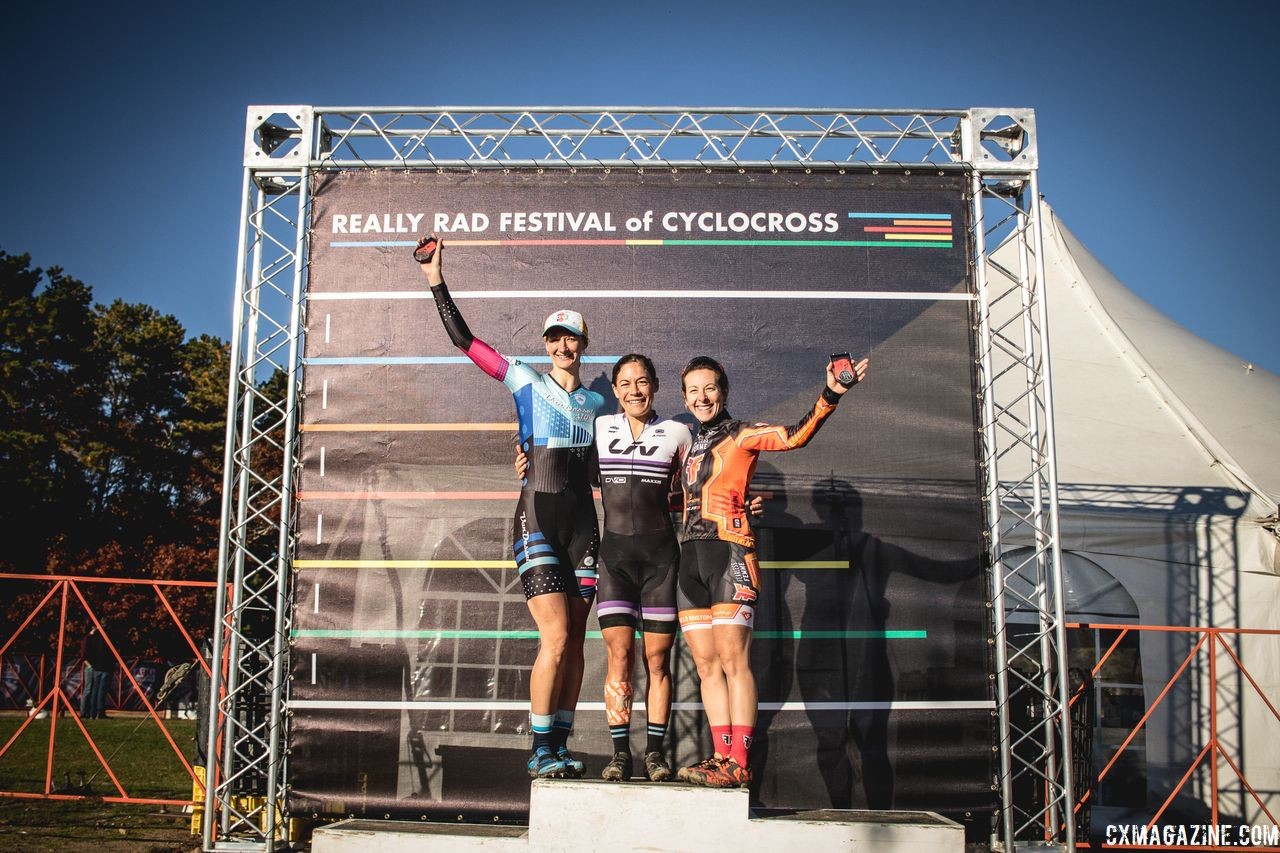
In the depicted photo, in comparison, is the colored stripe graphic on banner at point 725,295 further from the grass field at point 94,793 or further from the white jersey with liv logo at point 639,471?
the grass field at point 94,793

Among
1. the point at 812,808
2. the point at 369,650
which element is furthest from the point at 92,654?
the point at 812,808

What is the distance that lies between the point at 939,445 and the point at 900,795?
1953 millimetres

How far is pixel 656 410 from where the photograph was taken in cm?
575

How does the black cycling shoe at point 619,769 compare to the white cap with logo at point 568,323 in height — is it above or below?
below

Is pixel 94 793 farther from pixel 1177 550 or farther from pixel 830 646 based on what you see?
pixel 1177 550

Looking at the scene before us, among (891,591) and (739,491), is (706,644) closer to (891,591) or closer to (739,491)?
(739,491)

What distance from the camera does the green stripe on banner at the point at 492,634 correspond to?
554cm

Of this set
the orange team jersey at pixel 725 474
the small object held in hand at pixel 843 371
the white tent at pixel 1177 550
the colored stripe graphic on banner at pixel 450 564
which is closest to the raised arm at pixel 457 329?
the colored stripe graphic on banner at pixel 450 564

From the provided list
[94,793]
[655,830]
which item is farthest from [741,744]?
[94,793]

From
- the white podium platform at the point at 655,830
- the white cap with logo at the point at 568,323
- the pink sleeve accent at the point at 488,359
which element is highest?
the white cap with logo at the point at 568,323

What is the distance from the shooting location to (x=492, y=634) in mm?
5570

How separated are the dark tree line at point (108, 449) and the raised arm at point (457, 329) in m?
22.2

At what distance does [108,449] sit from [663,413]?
87.7 ft

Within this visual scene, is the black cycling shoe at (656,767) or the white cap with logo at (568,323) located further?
the white cap with logo at (568,323)
